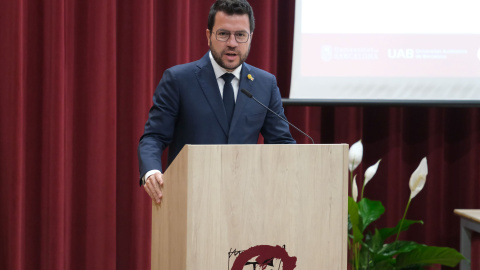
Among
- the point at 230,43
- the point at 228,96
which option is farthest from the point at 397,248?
the point at 230,43

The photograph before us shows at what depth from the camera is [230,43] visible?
6.55ft

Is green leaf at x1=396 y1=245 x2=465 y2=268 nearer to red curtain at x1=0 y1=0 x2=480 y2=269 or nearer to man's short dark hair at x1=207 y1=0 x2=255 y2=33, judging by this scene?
red curtain at x1=0 y1=0 x2=480 y2=269

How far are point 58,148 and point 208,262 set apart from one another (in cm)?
182

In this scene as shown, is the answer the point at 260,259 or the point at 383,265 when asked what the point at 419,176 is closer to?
the point at 383,265

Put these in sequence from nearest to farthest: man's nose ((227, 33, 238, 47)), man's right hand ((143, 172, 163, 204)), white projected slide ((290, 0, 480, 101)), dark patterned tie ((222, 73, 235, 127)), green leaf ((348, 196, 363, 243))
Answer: man's right hand ((143, 172, 163, 204)) < man's nose ((227, 33, 238, 47)) < dark patterned tie ((222, 73, 235, 127)) < green leaf ((348, 196, 363, 243)) < white projected slide ((290, 0, 480, 101))

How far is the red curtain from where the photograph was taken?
304 cm

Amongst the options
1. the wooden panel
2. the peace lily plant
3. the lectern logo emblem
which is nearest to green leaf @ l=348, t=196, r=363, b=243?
the peace lily plant

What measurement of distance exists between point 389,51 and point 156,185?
1.96 meters

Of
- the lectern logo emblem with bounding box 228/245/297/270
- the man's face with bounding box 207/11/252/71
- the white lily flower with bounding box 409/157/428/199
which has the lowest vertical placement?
the lectern logo emblem with bounding box 228/245/297/270

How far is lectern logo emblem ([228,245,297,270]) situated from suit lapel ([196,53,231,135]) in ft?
2.07

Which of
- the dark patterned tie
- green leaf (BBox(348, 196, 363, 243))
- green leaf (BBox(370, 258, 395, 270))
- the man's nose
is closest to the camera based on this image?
the man's nose

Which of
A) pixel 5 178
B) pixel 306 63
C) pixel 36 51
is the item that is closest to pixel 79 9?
pixel 36 51

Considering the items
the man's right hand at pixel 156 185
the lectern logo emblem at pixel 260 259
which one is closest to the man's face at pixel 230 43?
the man's right hand at pixel 156 185

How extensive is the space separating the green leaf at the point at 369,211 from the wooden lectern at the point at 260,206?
4.70 feet
